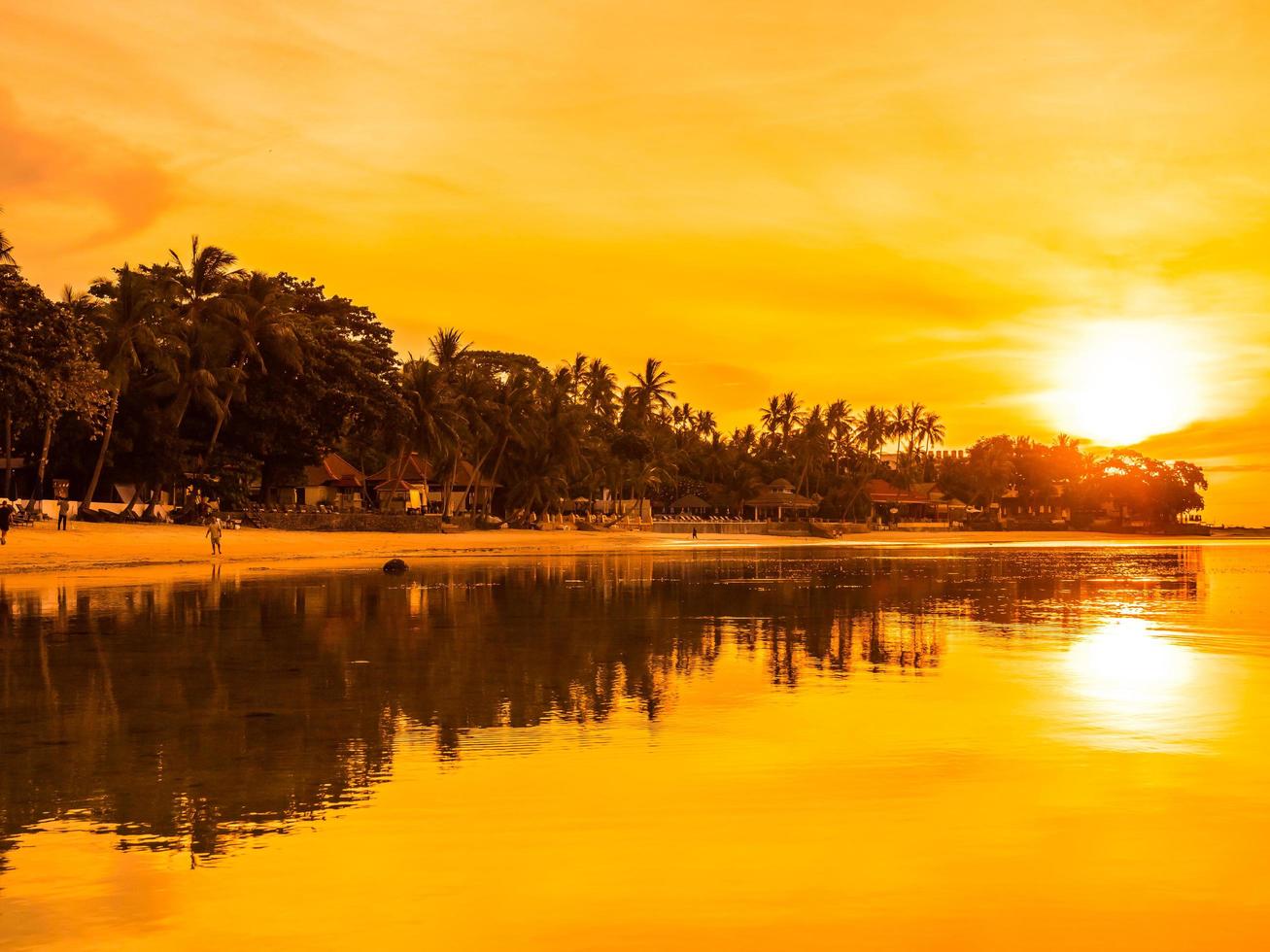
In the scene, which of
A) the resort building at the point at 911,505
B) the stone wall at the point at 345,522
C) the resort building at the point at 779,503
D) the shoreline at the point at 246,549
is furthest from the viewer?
the resort building at the point at 911,505

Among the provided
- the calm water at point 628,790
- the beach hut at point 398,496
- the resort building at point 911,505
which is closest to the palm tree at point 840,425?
the resort building at point 911,505

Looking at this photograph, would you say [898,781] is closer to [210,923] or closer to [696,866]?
[696,866]

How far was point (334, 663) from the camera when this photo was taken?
592 inches

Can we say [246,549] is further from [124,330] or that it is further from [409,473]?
[409,473]

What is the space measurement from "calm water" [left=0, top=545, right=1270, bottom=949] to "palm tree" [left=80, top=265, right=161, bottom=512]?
40.9 m

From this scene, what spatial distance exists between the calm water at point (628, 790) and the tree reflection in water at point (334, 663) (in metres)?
0.07

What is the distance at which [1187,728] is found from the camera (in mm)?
10906

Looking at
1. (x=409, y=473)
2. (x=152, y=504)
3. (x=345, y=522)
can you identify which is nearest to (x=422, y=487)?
A: (x=409, y=473)

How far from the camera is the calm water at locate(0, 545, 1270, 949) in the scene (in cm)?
584

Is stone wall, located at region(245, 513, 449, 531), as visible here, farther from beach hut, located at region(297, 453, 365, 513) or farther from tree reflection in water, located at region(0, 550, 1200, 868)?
tree reflection in water, located at region(0, 550, 1200, 868)

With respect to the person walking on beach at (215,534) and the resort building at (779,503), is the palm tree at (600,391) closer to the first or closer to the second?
the resort building at (779,503)

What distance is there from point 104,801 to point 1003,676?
33.8 feet

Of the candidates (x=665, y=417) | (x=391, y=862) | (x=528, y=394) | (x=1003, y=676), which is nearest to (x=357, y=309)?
(x=528, y=394)

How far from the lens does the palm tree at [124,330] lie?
55.9 metres
